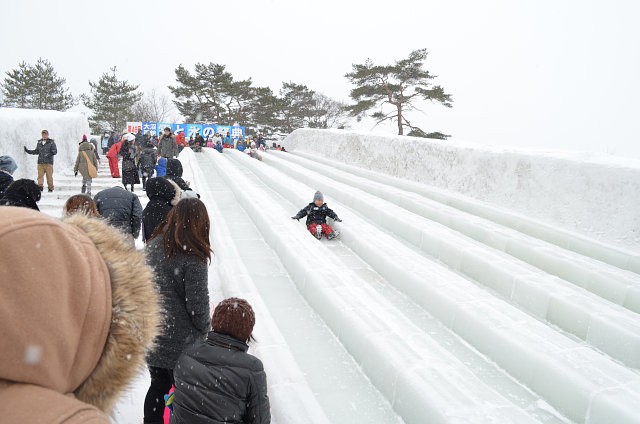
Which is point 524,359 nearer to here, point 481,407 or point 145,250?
point 481,407

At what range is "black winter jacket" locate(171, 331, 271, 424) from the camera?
1.98m

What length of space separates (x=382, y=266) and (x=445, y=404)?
10.3 ft

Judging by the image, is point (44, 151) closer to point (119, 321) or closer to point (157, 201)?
point (157, 201)

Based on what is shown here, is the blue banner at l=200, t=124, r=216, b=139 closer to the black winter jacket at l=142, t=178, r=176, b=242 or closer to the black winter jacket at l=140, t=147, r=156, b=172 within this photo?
the black winter jacket at l=140, t=147, r=156, b=172

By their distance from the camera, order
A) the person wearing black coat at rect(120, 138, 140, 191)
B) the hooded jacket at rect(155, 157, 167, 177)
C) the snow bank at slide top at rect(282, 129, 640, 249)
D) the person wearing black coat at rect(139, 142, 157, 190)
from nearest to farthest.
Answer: the snow bank at slide top at rect(282, 129, 640, 249), the person wearing black coat at rect(120, 138, 140, 191), the hooded jacket at rect(155, 157, 167, 177), the person wearing black coat at rect(139, 142, 157, 190)

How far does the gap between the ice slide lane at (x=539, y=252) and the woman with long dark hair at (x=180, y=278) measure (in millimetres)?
5208

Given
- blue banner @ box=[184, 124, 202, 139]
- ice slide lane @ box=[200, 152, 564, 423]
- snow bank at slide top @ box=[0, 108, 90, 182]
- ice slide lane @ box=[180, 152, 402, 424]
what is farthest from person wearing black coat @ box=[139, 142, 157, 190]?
blue banner @ box=[184, 124, 202, 139]

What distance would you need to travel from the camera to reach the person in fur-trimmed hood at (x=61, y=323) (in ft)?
2.00

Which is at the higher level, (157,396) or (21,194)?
(21,194)

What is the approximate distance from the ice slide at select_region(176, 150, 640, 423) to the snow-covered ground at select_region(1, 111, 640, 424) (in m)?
0.02

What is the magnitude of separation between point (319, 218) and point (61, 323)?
23.1 feet

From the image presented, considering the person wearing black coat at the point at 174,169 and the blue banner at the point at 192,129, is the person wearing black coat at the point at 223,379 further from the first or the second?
the blue banner at the point at 192,129

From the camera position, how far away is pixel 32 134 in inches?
443

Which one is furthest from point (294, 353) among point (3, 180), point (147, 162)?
point (147, 162)
